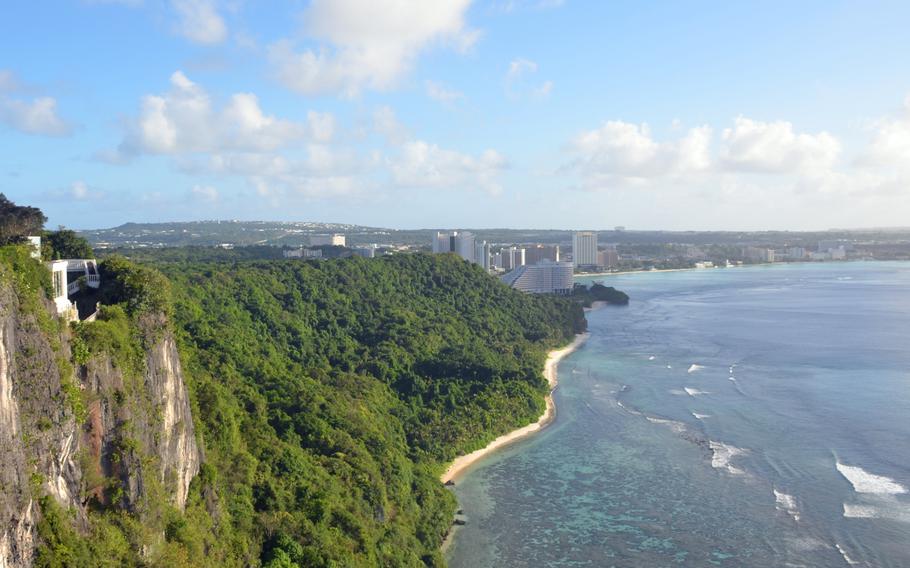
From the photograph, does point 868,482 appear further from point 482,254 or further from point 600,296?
point 482,254

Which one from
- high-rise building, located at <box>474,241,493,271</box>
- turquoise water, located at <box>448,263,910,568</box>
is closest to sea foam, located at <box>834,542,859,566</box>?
turquoise water, located at <box>448,263,910,568</box>

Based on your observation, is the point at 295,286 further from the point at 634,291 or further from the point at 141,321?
the point at 634,291

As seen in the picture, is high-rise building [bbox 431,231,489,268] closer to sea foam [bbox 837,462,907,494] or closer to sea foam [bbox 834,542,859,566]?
sea foam [bbox 837,462,907,494]

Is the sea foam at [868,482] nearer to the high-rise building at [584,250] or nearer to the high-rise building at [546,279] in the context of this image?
the high-rise building at [546,279]

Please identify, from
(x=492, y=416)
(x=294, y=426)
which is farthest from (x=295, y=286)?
(x=294, y=426)

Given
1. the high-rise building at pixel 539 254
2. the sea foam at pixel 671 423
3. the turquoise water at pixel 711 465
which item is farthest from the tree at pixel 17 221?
the high-rise building at pixel 539 254

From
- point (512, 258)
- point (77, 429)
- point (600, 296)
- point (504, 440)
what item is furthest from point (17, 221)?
point (512, 258)
